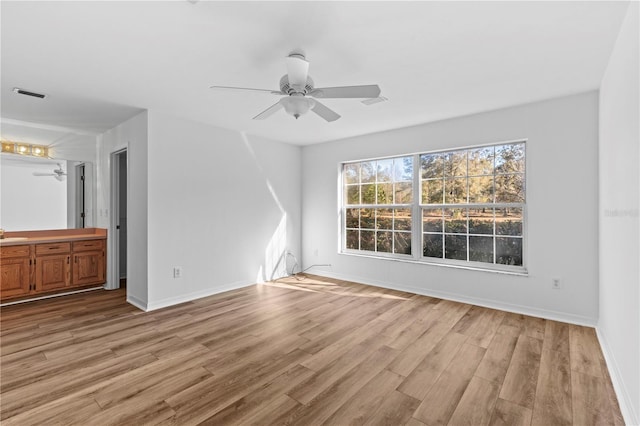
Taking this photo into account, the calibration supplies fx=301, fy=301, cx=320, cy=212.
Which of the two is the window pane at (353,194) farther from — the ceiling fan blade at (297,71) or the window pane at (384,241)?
the ceiling fan blade at (297,71)

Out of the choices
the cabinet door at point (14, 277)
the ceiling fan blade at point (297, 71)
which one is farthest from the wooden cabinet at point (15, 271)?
the ceiling fan blade at point (297, 71)

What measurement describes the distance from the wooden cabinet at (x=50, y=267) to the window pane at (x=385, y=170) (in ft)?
14.9

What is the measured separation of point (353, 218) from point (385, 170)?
102 centimetres

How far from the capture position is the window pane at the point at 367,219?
5154mm

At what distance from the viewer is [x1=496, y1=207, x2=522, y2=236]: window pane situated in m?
3.74

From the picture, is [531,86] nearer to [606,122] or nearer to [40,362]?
[606,122]

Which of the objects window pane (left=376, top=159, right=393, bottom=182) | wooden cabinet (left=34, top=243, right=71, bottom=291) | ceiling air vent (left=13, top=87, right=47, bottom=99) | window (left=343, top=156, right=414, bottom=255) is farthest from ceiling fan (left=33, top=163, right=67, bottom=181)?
window pane (left=376, top=159, right=393, bottom=182)

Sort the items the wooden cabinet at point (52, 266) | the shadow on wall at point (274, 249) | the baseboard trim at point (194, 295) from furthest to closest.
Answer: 1. the shadow on wall at point (274, 249)
2. the wooden cabinet at point (52, 266)
3. the baseboard trim at point (194, 295)

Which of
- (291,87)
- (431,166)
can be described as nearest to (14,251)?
(291,87)

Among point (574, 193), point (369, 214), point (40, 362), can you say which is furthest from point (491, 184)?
point (40, 362)

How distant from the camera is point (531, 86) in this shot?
3027mm

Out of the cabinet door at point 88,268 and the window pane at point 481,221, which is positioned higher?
the window pane at point 481,221

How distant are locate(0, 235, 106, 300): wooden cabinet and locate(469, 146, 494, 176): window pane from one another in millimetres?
5580

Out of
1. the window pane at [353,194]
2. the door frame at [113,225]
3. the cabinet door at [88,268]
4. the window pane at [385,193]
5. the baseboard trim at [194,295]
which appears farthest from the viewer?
the window pane at [353,194]
